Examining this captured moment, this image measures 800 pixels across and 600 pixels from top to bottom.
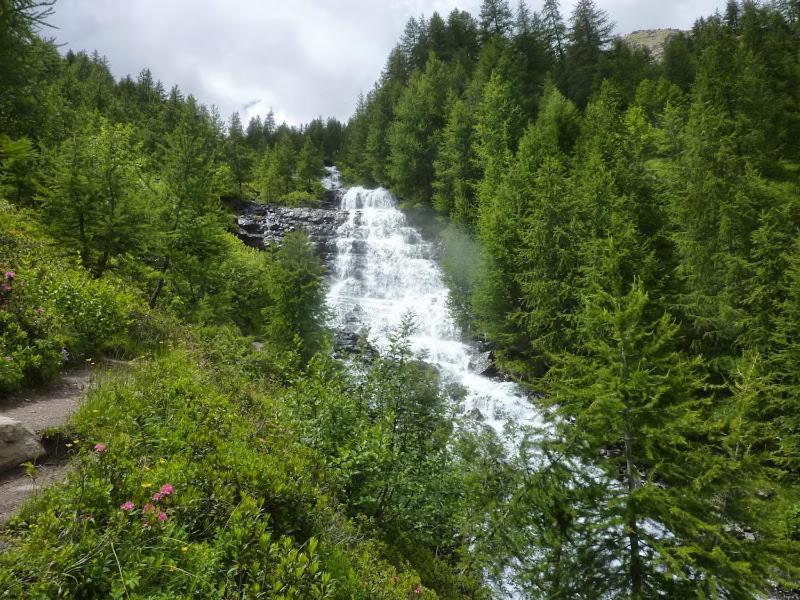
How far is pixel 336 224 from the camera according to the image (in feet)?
125

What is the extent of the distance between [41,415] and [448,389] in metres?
7.58

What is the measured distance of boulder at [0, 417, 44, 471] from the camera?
4.18m

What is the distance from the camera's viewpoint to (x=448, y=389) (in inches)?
401

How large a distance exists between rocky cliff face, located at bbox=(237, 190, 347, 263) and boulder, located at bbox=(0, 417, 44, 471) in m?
30.1

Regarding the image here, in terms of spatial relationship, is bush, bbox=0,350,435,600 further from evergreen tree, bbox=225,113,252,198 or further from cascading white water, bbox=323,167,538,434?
evergreen tree, bbox=225,113,252,198

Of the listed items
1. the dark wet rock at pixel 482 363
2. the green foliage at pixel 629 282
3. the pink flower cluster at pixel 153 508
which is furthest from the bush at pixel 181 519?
the dark wet rock at pixel 482 363

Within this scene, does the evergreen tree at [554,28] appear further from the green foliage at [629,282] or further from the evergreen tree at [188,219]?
the evergreen tree at [188,219]

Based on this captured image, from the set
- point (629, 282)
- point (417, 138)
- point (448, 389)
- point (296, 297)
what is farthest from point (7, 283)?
point (417, 138)

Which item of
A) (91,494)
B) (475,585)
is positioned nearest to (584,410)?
(475,585)

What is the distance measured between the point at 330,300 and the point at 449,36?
49.4 metres

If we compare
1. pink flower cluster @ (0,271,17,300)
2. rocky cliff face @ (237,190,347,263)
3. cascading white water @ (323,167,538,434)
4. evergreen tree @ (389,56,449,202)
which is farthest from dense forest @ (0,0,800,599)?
evergreen tree @ (389,56,449,202)

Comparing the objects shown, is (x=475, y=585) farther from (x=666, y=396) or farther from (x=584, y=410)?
(x=666, y=396)

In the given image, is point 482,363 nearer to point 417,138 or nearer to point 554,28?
point 417,138

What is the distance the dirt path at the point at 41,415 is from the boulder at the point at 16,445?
3.9 inches
